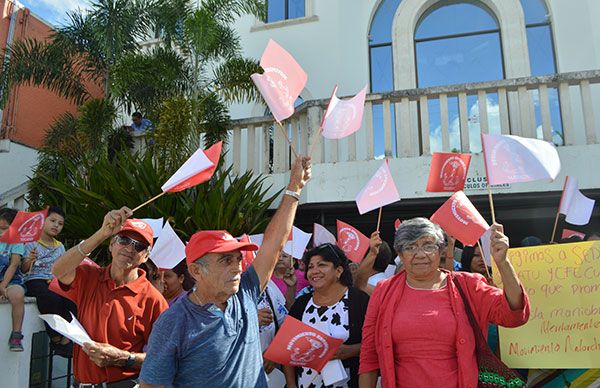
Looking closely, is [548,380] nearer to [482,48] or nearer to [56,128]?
[482,48]

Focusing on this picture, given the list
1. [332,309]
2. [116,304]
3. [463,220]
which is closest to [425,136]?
[463,220]

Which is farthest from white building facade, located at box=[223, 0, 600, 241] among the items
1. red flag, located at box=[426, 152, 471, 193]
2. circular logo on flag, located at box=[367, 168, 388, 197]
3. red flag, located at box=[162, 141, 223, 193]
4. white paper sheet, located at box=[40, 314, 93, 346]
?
white paper sheet, located at box=[40, 314, 93, 346]

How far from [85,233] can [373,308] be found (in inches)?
213

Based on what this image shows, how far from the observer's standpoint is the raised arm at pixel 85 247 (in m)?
2.41

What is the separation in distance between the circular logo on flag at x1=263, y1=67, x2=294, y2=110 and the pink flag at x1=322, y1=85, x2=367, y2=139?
1.69 feet

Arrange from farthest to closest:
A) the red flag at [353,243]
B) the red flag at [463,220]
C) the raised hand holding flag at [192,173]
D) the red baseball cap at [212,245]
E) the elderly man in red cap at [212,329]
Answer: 1. the red flag at [353,243]
2. the red flag at [463,220]
3. the raised hand holding flag at [192,173]
4. the red baseball cap at [212,245]
5. the elderly man in red cap at [212,329]

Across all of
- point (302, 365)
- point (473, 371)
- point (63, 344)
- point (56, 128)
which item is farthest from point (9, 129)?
point (473, 371)

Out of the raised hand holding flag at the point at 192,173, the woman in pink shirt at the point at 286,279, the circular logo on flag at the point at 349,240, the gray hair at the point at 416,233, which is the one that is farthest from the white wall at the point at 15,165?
the gray hair at the point at 416,233

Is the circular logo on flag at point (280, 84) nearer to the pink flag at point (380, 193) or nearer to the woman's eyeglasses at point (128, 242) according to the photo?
the woman's eyeglasses at point (128, 242)

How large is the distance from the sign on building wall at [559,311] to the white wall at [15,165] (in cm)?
1229

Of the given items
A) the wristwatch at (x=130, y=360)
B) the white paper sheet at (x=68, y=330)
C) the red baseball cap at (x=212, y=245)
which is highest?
the red baseball cap at (x=212, y=245)

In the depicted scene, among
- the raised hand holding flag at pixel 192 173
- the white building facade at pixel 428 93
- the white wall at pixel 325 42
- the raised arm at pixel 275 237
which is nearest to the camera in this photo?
the raised arm at pixel 275 237

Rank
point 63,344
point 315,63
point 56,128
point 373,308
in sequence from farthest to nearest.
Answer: point 315,63 → point 56,128 → point 63,344 → point 373,308

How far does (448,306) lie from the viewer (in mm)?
2529
